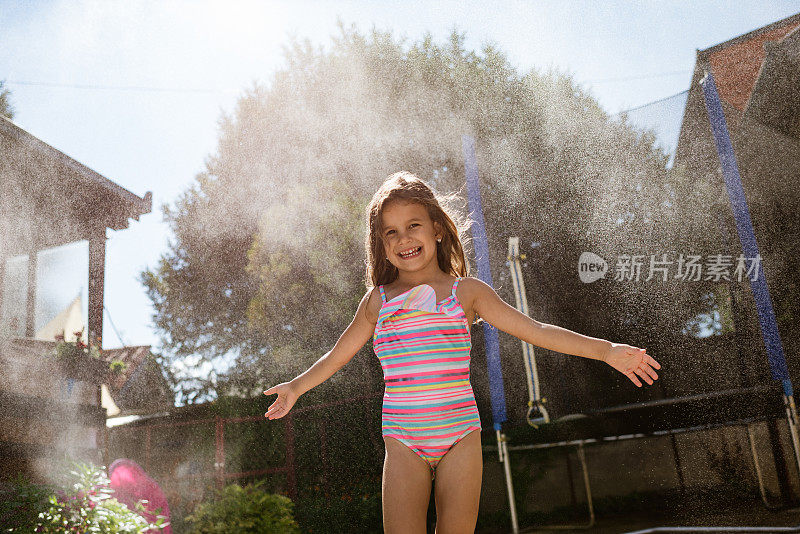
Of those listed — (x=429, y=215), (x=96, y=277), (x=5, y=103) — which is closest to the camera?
(x=429, y=215)

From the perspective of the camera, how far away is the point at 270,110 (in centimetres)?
907

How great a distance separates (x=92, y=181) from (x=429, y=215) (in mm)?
4347

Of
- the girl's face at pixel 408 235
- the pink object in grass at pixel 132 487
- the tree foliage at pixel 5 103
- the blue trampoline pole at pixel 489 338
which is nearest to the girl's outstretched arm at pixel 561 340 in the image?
the girl's face at pixel 408 235

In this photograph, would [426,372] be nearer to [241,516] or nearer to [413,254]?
[413,254]

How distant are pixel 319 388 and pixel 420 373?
4.39m

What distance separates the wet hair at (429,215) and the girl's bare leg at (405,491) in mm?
506

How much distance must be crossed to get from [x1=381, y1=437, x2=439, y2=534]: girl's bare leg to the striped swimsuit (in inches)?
1.0

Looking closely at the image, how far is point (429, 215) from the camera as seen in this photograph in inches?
65.1

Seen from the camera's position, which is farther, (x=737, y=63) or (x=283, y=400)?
(x=737, y=63)

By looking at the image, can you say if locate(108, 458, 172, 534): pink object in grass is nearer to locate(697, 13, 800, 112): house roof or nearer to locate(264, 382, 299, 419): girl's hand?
locate(264, 382, 299, 419): girl's hand

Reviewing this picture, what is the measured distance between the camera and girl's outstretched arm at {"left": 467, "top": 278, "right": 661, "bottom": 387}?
1.32m

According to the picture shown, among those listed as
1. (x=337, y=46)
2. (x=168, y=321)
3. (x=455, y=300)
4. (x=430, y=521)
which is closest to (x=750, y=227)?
(x=455, y=300)

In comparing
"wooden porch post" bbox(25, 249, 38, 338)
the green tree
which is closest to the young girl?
the green tree

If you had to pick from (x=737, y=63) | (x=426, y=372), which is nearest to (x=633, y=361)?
(x=426, y=372)
